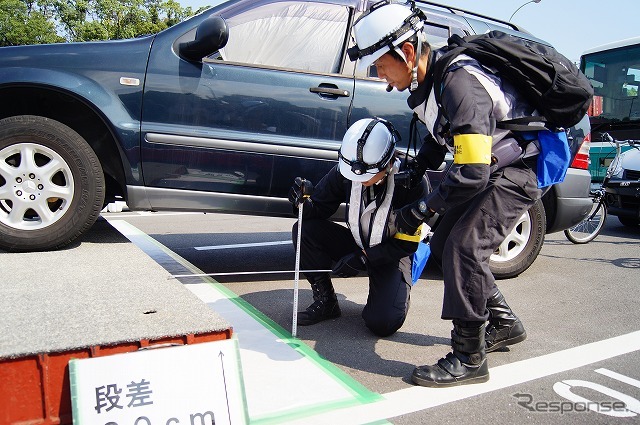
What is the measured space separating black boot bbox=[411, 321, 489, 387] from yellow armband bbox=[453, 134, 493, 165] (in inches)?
31.2

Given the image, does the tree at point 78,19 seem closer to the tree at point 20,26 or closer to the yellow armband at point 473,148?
the tree at point 20,26

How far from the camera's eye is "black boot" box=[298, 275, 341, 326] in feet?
11.6

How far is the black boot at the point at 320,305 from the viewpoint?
355 cm

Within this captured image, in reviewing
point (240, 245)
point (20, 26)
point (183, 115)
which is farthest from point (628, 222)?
point (20, 26)

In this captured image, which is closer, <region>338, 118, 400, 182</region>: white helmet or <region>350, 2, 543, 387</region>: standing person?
<region>350, 2, 543, 387</region>: standing person

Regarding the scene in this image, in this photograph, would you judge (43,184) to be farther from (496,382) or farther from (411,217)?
(496,382)

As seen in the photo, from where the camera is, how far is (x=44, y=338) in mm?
1968

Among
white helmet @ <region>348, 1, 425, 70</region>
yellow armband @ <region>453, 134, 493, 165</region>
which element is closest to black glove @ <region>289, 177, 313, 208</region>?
white helmet @ <region>348, 1, 425, 70</region>

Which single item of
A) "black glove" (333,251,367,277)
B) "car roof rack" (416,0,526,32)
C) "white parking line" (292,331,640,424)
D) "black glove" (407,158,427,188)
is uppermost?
"car roof rack" (416,0,526,32)

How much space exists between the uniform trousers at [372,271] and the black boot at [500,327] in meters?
0.47

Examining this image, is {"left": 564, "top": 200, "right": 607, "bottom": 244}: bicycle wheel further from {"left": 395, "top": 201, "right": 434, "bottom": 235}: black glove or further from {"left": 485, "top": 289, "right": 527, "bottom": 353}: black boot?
{"left": 395, "top": 201, "right": 434, "bottom": 235}: black glove

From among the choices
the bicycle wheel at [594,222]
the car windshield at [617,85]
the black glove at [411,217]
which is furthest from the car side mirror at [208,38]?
the car windshield at [617,85]

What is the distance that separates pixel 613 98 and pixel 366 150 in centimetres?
857

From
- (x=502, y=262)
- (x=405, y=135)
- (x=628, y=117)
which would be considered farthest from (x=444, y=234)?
(x=628, y=117)
